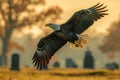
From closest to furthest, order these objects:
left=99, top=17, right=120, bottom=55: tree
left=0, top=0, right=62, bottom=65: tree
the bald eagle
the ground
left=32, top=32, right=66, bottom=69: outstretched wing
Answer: the bald eagle, left=32, top=32, right=66, bottom=69: outstretched wing, the ground, left=0, top=0, right=62, bottom=65: tree, left=99, top=17, right=120, bottom=55: tree

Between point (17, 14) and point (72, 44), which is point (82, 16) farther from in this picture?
point (17, 14)

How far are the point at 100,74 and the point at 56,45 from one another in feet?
48.1

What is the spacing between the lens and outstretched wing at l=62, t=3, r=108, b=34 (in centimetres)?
1738

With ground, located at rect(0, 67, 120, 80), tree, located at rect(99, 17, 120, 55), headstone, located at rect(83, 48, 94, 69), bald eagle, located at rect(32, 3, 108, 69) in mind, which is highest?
tree, located at rect(99, 17, 120, 55)

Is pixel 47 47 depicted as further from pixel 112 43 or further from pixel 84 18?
pixel 112 43

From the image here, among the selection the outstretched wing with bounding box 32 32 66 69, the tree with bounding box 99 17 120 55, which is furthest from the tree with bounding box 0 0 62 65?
the outstretched wing with bounding box 32 32 66 69

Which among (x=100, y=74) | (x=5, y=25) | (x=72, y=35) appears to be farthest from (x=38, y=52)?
(x=5, y=25)

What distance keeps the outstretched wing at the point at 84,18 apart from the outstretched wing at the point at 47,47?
1.15 metres

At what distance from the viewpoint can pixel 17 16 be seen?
73.0m

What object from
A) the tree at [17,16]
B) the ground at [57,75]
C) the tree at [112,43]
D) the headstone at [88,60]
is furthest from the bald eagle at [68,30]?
the tree at [112,43]

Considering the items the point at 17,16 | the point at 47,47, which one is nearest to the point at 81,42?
the point at 47,47

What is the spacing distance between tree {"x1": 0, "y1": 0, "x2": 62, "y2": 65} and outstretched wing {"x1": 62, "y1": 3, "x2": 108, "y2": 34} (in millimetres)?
52587

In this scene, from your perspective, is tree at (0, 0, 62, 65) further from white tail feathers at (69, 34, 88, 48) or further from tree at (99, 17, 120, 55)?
white tail feathers at (69, 34, 88, 48)

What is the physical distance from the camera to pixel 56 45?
734 inches
